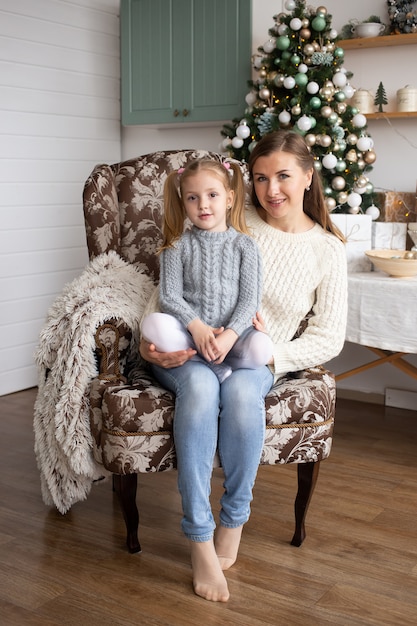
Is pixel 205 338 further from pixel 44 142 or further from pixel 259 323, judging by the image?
pixel 44 142

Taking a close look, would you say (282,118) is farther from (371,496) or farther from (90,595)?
(90,595)

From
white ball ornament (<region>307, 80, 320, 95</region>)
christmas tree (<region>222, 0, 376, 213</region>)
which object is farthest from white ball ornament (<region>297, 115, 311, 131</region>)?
white ball ornament (<region>307, 80, 320, 95</region>)

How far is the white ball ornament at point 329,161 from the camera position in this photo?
134 inches

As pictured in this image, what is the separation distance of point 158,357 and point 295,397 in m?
0.40

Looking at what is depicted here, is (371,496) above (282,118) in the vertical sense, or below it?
below

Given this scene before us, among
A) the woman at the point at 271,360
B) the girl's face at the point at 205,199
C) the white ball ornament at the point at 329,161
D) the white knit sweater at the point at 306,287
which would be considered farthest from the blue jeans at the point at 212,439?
the white ball ornament at the point at 329,161

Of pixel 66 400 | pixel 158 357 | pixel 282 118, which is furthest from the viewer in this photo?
pixel 282 118

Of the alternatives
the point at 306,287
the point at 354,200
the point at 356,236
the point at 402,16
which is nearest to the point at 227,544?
the point at 306,287

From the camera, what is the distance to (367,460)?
10.2 feet

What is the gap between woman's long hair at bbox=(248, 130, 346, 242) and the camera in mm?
2352

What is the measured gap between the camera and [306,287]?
239cm

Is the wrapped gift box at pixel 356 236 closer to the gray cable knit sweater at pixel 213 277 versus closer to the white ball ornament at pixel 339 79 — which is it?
the white ball ornament at pixel 339 79

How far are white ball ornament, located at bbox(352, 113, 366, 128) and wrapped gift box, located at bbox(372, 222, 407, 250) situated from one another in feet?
1.45

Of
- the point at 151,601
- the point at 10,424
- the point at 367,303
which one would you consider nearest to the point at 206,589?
the point at 151,601
